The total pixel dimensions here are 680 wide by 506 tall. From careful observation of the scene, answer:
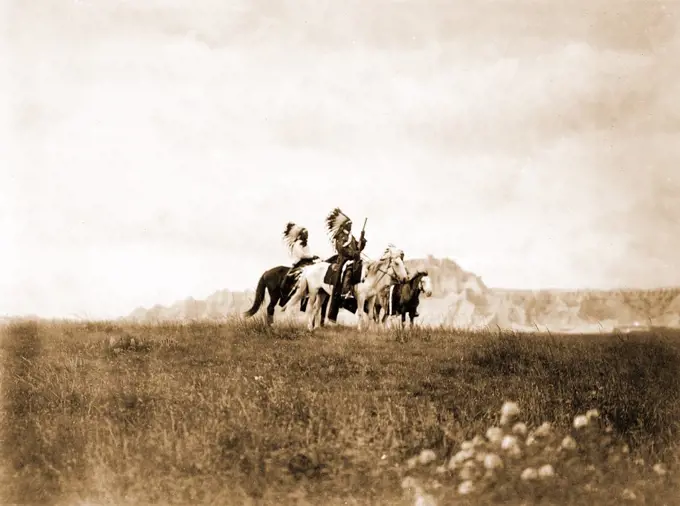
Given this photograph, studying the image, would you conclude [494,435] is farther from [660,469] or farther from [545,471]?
[660,469]

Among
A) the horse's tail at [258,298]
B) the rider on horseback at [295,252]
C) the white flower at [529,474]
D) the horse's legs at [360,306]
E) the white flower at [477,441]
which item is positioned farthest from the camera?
the horse's legs at [360,306]

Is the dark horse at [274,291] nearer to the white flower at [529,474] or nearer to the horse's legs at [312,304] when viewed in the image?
the horse's legs at [312,304]

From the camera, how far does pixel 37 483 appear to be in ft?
22.4

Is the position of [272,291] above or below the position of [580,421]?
above

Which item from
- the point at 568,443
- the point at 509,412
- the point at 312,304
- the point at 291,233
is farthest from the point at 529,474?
the point at 312,304

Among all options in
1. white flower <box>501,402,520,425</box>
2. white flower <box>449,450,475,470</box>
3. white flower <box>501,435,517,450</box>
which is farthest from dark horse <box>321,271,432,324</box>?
white flower <box>449,450,475,470</box>

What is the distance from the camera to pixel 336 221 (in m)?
9.91

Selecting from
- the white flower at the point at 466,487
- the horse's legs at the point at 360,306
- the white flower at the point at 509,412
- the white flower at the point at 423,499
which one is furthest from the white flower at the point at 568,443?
the horse's legs at the point at 360,306

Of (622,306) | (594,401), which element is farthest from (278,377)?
(622,306)

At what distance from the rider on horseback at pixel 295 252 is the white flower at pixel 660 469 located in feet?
18.4

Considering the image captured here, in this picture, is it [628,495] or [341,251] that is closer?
[628,495]

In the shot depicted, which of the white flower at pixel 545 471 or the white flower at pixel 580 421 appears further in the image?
the white flower at pixel 580 421

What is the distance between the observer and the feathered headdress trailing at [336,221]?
31.3 feet

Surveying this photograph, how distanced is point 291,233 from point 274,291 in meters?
1.77
